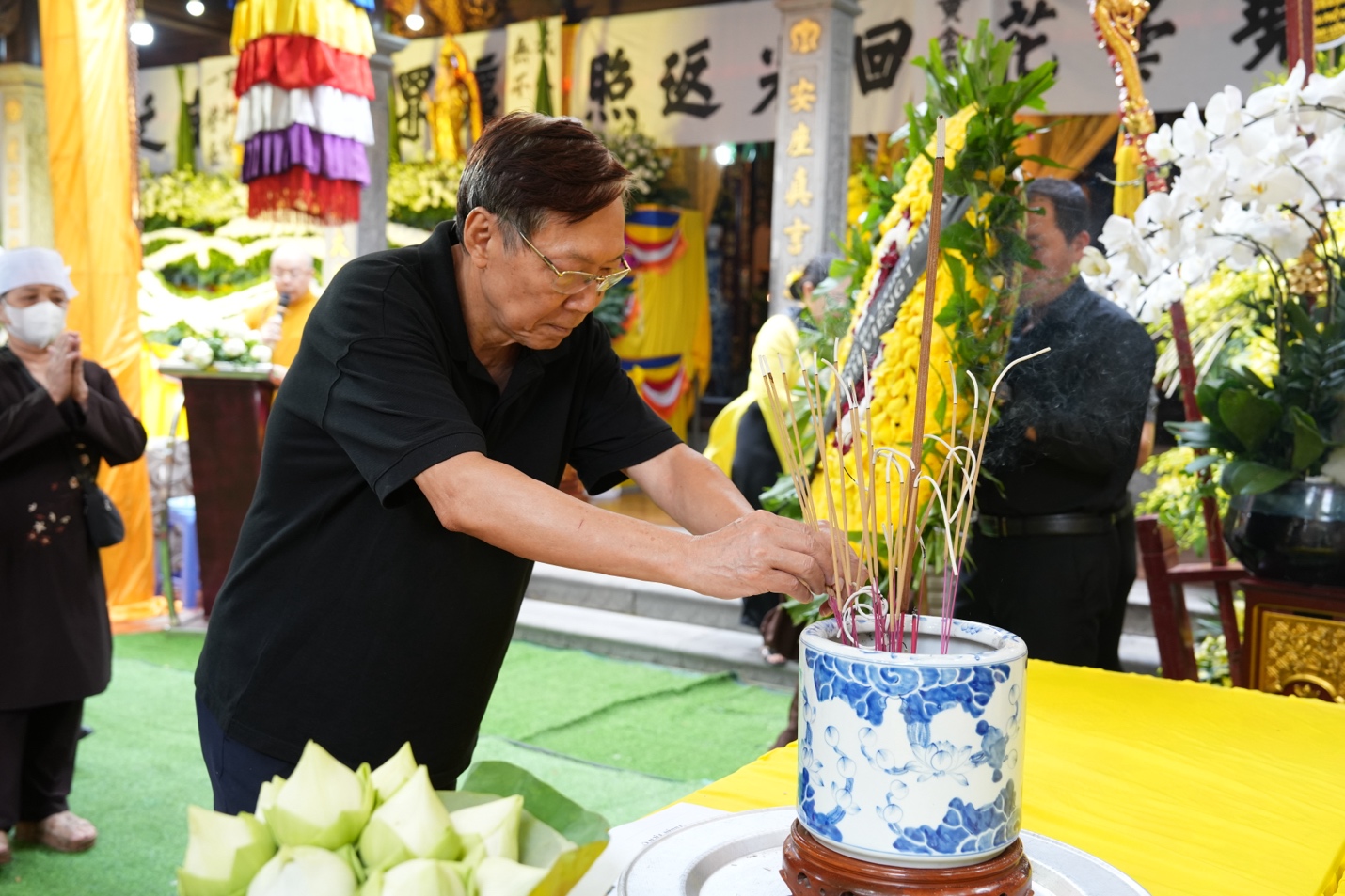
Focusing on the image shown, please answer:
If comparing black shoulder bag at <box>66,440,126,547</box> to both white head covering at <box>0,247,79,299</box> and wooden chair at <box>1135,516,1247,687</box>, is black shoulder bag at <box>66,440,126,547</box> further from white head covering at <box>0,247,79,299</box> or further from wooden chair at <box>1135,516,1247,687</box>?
wooden chair at <box>1135,516,1247,687</box>

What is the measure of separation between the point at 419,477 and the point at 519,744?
8.16 ft

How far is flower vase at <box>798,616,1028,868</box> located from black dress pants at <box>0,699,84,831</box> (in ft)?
8.10

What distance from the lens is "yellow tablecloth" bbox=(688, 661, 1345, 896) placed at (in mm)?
1019

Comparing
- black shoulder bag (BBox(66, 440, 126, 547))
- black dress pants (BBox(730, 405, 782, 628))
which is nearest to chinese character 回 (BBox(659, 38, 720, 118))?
black dress pants (BBox(730, 405, 782, 628))

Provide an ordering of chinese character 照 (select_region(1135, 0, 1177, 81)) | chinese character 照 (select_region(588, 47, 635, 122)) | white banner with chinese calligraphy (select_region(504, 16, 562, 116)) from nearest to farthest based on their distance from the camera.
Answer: chinese character 照 (select_region(1135, 0, 1177, 81)), chinese character 照 (select_region(588, 47, 635, 122)), white banner with chinese calligraphy (select_region(504, 16, 562, 116))

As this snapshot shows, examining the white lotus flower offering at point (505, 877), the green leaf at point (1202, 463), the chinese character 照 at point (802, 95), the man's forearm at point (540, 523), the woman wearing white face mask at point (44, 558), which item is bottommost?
the woman wearing white face mask at point (44, 558)

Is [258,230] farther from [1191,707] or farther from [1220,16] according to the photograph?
[1191,707]

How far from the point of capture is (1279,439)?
197cm

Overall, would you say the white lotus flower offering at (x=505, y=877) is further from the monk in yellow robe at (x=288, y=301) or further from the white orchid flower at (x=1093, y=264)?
the monk in yellow robe at (x=288, y=301)

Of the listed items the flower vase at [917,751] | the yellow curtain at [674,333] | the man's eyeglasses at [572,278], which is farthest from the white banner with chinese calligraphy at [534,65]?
the flower vase at [917,751]

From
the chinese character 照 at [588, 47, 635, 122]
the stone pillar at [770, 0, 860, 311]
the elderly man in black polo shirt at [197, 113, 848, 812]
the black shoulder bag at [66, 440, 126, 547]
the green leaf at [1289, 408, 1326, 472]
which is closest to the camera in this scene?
the elderly man in black polo shirt at [197, 113, 848, 812]

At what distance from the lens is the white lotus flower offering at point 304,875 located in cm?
59

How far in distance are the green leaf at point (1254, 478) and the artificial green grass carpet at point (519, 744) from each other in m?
1.58

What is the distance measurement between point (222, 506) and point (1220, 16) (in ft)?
14.9
